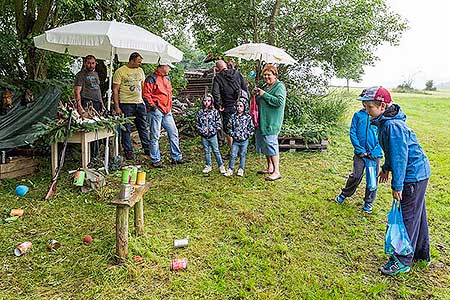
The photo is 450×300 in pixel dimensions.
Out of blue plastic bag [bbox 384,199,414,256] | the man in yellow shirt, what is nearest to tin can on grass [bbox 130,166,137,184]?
blue plastic bag [bbox 384,199,414,256]

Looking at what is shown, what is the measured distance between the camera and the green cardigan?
4625mm

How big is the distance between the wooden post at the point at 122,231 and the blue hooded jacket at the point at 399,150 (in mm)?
1822

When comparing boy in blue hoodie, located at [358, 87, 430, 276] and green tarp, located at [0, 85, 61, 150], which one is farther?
green tarp, located at [0, 85, 61, 150]

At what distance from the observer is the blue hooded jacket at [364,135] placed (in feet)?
12.5

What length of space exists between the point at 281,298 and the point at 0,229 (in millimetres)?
2470

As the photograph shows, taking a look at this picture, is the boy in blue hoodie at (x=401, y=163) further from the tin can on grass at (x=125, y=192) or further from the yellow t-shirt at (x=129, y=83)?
the yellow t-shirt at (x=129, y=83)

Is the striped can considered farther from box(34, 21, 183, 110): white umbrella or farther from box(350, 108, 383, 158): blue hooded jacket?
box(350, 108, 383, 158): blue hooded jacket

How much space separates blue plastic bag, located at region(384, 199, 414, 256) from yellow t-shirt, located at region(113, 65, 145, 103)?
12.4ft

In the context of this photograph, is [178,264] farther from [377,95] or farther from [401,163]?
[377,95]

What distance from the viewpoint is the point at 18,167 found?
4.79 meters

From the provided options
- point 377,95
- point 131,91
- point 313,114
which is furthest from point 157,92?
point 313,114

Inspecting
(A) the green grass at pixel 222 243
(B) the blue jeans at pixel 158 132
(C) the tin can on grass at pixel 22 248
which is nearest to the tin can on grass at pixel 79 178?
(A) the green grass at pixel 222 243

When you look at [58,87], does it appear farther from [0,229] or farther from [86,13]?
[0,229]

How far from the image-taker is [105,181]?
4.43 m
